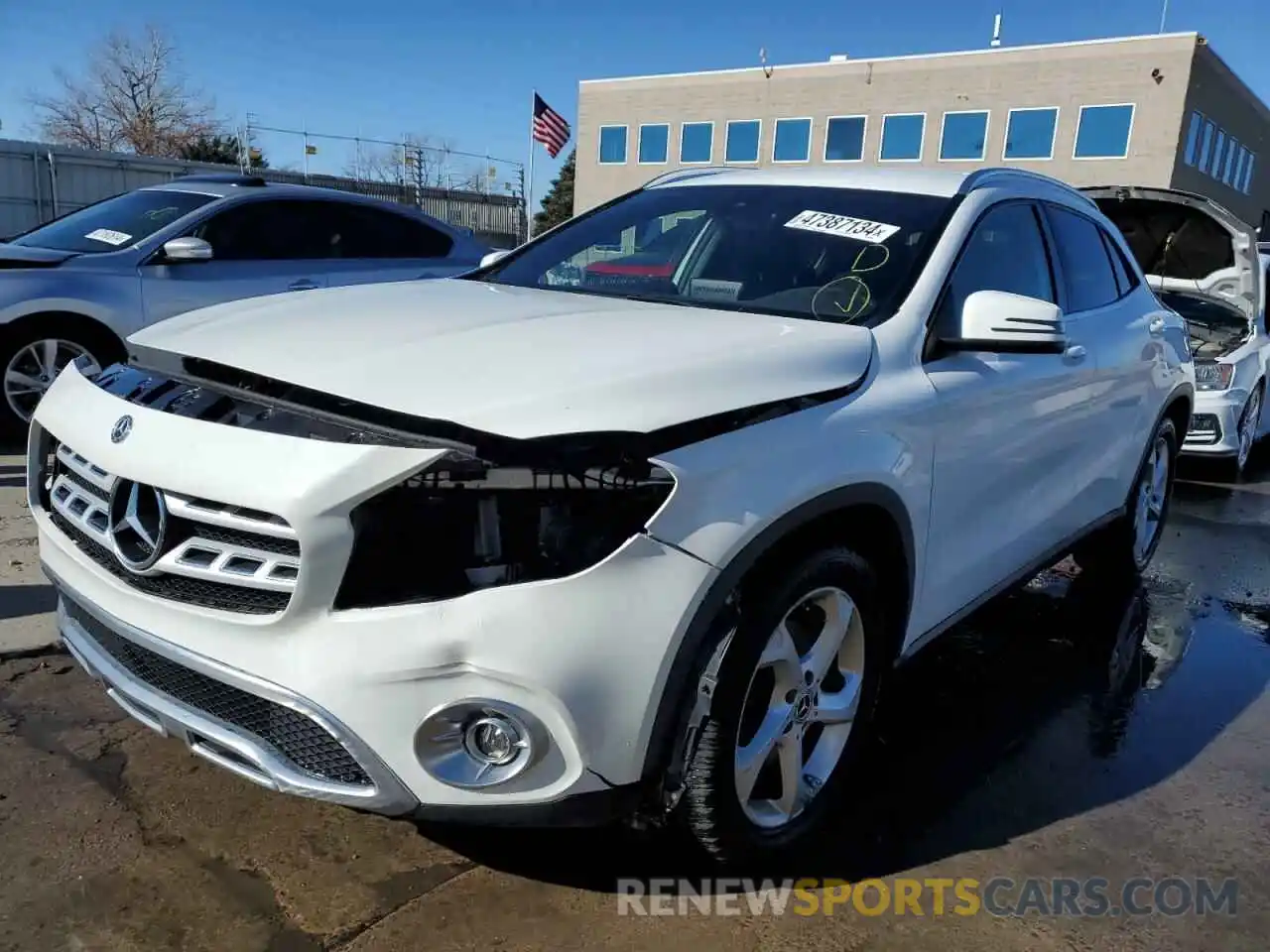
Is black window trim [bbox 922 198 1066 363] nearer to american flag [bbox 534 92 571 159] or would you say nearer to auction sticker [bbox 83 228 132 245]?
auction sticker [bbox 83 228 132 245]

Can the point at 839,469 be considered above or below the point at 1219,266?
below

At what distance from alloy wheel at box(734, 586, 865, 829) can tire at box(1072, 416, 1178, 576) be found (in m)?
2.22

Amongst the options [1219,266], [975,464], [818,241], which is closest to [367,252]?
[818,241]

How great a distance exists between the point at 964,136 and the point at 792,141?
613cm

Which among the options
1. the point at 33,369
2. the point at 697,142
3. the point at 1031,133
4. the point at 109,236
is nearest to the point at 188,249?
the point at 109,236

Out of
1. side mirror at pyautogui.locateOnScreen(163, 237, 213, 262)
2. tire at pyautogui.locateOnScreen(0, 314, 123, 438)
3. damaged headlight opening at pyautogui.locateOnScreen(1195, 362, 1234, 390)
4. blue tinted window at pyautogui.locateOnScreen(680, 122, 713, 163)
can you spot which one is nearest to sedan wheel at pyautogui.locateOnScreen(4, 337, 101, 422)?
tire at pyautogui.locateOnScreen(0, 314, 123, 438)

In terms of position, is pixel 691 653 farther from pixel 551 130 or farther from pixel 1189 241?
pixel 551 130

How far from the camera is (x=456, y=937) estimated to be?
2268 mm

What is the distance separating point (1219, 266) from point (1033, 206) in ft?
18.1

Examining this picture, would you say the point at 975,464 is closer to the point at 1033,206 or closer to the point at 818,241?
the point at 818,241

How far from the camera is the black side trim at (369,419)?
1.93 m

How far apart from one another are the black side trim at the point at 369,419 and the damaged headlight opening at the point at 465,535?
0.15ft

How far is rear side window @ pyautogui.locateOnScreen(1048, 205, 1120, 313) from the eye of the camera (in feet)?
12.8

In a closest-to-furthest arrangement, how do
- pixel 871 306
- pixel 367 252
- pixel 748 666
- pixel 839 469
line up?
pixel 748 666
pixel 839 469
pixel 871 306
pixel 367 252
